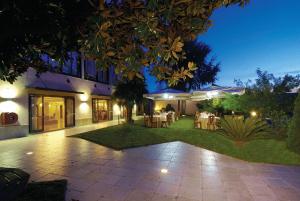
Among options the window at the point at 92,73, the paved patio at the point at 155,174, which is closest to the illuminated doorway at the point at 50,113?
the window at the point at 92,73

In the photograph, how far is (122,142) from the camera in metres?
9.05

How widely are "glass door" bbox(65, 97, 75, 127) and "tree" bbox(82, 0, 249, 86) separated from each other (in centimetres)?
1334

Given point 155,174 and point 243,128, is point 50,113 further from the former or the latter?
point 243,128

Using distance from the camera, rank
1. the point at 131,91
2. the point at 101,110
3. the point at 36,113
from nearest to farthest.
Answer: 1. the point at 36,113
2. the point at 131,91
3. the point at 101,110

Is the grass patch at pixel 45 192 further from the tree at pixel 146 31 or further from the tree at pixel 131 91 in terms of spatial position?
the tree at pixel 131 91

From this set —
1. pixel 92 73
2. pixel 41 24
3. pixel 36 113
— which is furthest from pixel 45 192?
pixel 92 73

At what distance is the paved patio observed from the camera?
414 cm

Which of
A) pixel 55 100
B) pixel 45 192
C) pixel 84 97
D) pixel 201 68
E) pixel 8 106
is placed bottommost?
pixel 45 192

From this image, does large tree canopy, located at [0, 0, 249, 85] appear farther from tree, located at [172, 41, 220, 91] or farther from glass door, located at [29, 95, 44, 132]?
tree, located at [172, 41, 220, 91]

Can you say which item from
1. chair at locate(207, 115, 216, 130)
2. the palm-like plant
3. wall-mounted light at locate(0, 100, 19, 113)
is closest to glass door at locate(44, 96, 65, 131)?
wall-mounted light at locate(0, 100, 19, 113)

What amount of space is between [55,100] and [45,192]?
11498 mm

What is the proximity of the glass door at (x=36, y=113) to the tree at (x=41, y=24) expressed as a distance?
34.5ft

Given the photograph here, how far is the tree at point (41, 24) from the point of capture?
164 cm

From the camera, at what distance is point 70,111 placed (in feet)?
48.1
